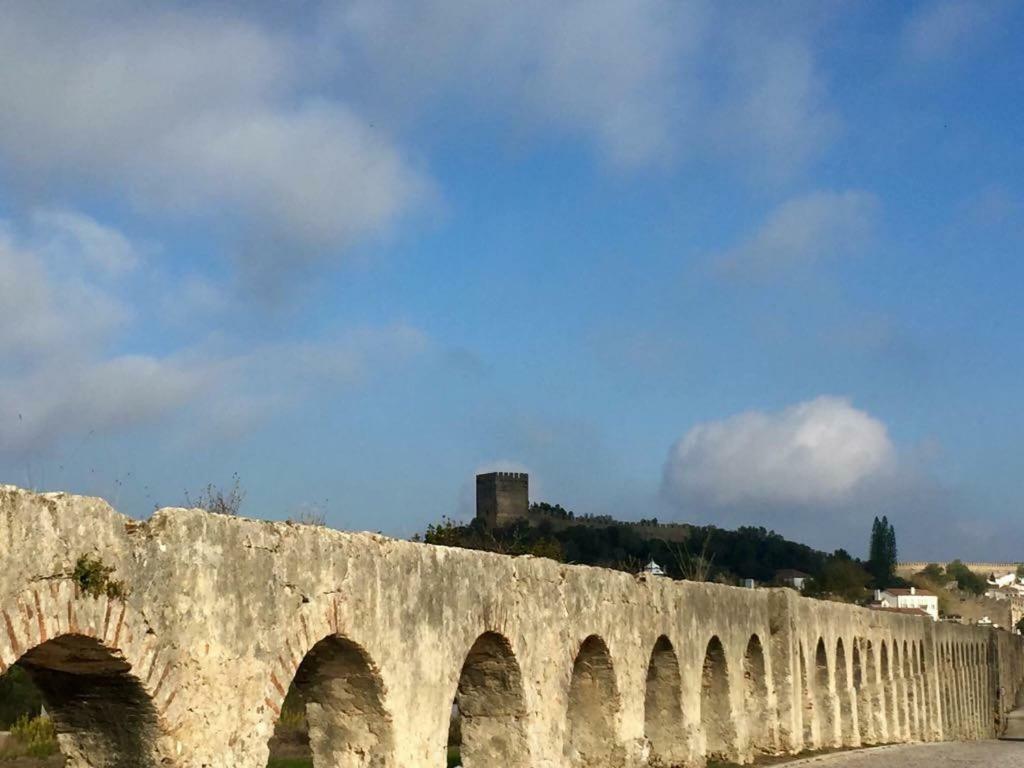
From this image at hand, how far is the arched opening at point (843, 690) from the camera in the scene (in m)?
25.0

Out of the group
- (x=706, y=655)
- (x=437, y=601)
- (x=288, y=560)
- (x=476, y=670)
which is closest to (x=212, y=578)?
(x=288, y=560)

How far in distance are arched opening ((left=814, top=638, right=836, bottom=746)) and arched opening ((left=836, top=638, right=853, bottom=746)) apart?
57.6 inches

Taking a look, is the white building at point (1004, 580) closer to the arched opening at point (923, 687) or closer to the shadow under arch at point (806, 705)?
the arched opening at point (923, 687)

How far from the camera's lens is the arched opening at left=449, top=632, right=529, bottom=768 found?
36.0 ft

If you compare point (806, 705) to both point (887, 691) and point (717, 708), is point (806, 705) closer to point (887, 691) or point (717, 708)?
point (717, 708)

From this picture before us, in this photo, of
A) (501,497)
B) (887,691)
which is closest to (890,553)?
(501,497)

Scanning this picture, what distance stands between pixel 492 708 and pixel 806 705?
11.9 metres

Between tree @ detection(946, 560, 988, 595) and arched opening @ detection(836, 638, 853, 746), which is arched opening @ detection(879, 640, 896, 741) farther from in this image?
tree @ detection(946, 560, 988, 595)

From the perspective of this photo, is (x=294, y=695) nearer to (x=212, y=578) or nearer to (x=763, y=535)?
(x=212, y=578)

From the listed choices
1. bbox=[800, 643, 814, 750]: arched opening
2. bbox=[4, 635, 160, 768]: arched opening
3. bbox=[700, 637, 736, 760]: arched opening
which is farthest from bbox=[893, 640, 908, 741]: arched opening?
bbox=[4, 635, 160, 768]: arched opening

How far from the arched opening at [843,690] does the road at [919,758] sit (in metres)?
0.76

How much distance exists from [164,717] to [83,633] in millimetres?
880

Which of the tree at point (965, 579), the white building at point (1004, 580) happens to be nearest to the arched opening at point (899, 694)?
the tree at point (965, 579)

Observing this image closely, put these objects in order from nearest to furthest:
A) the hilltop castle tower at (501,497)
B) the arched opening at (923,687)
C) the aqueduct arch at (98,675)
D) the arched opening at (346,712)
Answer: the aqueduct arch at (98,675) → the arched opening at (346,712) → the arched opening at (923,687) → the hilltop castle tower at (501,497)
